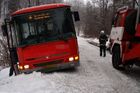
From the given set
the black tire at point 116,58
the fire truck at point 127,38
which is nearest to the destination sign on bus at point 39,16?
the fire truck at point 127,38

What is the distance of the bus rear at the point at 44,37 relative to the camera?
1355 centimetres

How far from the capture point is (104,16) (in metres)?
61.5

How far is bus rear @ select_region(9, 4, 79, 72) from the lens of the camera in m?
13.6

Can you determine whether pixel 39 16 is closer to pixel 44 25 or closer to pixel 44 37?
pixel 44 25

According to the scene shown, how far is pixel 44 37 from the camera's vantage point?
13703mm

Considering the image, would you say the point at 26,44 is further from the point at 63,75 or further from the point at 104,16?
the point at 104,16

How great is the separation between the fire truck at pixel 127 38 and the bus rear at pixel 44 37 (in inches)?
80.2

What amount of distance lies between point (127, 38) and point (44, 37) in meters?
3.39

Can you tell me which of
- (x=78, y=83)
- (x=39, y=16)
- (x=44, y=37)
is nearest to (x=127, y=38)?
(x=44, y=37)

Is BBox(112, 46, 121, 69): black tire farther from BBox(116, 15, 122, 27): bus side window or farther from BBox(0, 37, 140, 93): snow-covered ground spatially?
BBox(116, 15, 122, 27): bus side window

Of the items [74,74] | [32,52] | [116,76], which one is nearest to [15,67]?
[32,52]

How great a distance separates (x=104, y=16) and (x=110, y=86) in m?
51.0

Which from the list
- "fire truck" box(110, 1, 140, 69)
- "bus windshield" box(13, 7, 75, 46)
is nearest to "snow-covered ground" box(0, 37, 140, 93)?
"fire truck" box(110, 1, 140, 69)

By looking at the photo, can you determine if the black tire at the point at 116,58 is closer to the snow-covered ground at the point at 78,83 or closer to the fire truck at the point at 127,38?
the fire truck at the point at 127,38
